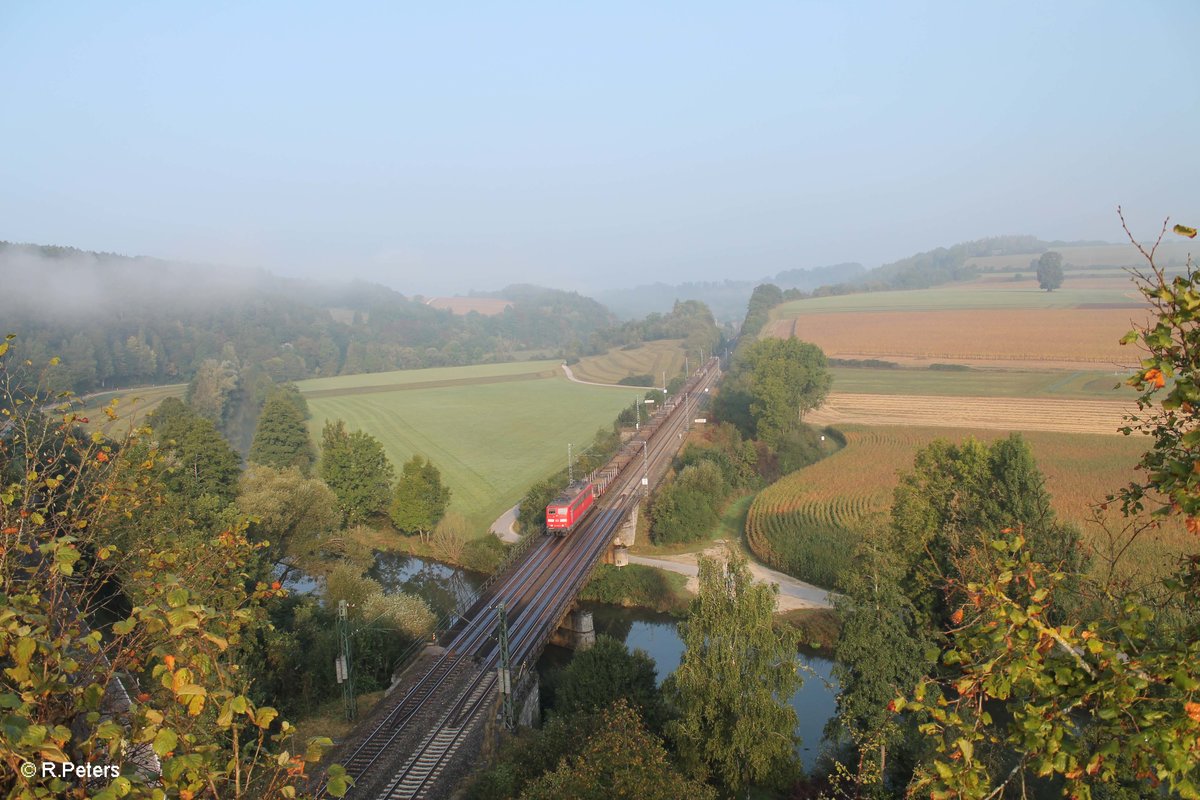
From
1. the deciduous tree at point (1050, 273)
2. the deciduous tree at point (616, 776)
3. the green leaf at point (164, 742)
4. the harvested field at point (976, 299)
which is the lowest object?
the deciduous tree at point (616, 776)

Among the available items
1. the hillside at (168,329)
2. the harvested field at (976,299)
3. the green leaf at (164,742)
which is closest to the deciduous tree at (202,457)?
the hillside at (168,329)

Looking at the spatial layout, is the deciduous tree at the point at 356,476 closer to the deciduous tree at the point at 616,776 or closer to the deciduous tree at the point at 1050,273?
the deciduous tree at the point at 616,776

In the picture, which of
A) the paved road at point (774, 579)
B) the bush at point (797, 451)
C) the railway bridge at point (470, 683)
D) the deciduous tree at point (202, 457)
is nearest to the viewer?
the railway bridge at point (470, 683)

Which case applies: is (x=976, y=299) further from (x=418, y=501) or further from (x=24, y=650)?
(x=24, y=650)

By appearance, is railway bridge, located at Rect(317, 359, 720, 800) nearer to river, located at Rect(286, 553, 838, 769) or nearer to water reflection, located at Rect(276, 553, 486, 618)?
river, located at Rect(286, 553, 838, 769)

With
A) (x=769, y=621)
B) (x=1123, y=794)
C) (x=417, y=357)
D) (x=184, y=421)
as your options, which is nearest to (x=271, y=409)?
(x=184, y=421)

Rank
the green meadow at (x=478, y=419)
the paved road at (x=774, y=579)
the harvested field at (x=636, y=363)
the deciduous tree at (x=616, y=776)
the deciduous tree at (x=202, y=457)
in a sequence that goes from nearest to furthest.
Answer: the deciduous tree at (x=616, y=776)
the paved road at (x=774, y=579)
the deciduous tree at (x=202, y=457)
the green meadow at (x=478, y=419)
the harvested field at (x=636, y=363)
